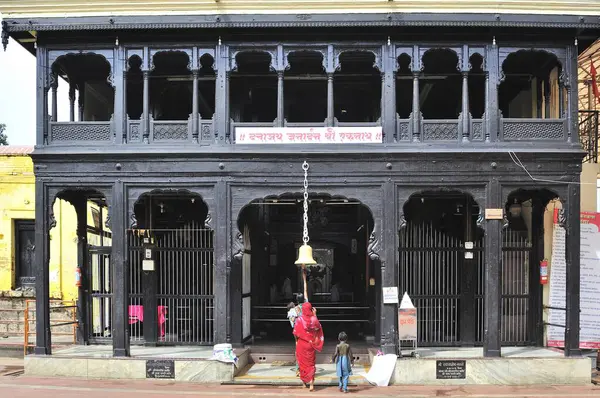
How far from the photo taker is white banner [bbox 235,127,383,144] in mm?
14211

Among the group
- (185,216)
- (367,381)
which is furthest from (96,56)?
(367,381)

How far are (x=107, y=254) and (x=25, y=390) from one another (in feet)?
15.6

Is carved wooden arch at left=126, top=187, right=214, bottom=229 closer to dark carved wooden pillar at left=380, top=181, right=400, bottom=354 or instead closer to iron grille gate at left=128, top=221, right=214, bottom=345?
iron grille gate at left=128, top=221, right=214, bottom=345

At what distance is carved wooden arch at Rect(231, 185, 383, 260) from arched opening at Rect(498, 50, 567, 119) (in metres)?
4.14

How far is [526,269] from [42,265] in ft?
38.2

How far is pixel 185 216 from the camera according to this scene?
55.8 ft

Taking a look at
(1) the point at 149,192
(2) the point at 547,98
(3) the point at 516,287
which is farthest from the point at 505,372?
(1) the point at 149,192

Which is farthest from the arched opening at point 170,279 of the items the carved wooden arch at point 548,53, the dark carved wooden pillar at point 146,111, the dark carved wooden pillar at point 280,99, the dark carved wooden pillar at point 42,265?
the carved wooden arch at point 548,53

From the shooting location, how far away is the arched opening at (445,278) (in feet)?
52.7

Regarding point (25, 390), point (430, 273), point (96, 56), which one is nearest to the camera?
point (25, 390)

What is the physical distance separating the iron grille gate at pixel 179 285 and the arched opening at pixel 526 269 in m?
7.52

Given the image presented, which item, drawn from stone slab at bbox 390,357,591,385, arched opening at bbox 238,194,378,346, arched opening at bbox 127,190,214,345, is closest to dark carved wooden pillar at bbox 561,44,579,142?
stone slab at bbox 390,357,591,385

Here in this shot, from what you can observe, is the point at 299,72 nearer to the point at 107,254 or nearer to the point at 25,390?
the point at 107,254

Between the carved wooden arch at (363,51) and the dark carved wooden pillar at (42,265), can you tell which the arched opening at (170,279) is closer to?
the dark carved wooden pillar at (42,265)
